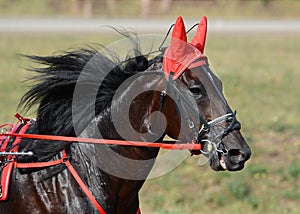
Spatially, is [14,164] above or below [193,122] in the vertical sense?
below

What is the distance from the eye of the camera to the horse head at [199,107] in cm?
373

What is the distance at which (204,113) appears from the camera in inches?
149

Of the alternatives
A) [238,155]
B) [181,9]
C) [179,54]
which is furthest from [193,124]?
[181,9]

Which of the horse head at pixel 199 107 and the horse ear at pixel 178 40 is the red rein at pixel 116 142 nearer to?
the horse head at pixel 199 107

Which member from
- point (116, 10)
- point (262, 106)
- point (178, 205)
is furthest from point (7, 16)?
point (178, 205)

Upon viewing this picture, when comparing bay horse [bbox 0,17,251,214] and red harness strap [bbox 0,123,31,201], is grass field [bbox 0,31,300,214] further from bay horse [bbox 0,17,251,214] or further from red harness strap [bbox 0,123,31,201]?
bay horse [bbox 0,17,251,214]

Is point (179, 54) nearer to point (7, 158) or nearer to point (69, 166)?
point (69, 166)

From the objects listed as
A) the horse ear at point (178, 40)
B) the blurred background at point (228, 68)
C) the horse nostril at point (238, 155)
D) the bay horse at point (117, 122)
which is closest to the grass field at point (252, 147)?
the blurred background at point (228, 68)

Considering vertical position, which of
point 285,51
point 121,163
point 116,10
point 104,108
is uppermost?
point 104,108

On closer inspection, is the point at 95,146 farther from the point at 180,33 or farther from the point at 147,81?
the point at 180,33

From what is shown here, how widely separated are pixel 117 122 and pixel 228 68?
13973mm

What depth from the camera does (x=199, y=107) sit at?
378 cm

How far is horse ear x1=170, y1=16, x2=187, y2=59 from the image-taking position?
3.76 meters

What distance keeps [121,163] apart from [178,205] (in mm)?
3731
